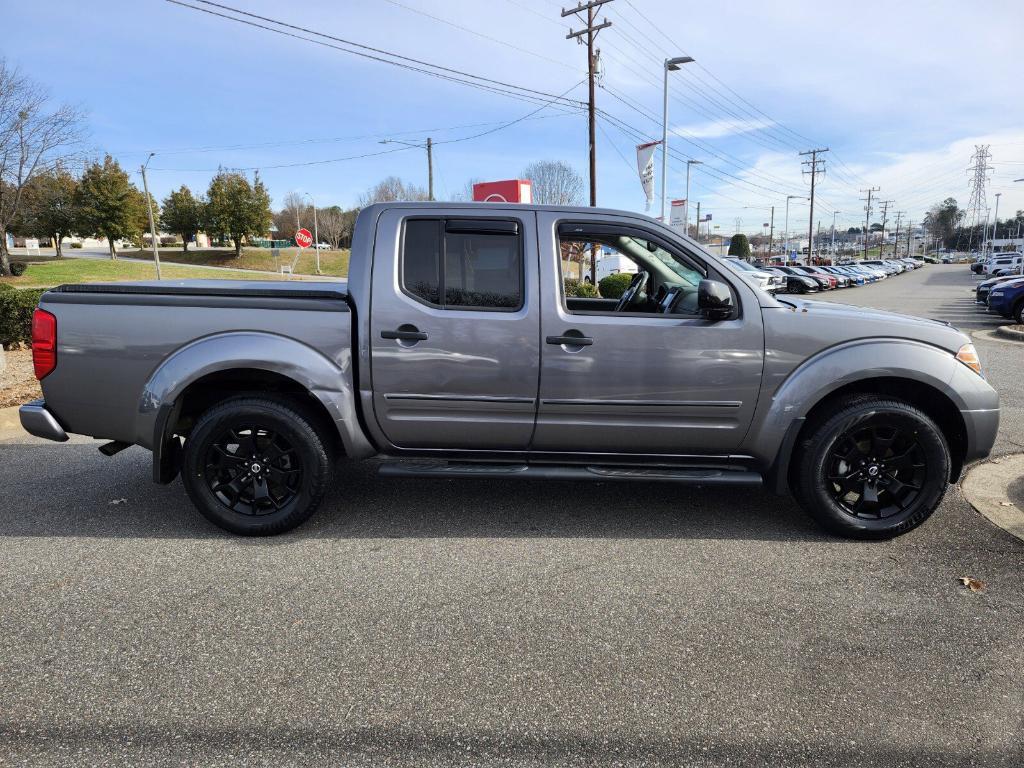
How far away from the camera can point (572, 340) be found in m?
3.82

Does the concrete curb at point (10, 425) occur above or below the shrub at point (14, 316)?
below

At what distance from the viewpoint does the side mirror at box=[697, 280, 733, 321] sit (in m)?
3.73

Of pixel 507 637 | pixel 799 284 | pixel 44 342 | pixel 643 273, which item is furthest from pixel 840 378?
pixel 799 284

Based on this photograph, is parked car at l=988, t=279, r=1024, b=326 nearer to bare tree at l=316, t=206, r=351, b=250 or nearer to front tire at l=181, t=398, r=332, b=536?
front tire at l=181, t=398, r=332, b=536

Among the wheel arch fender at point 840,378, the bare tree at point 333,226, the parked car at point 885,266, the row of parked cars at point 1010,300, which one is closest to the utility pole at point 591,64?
the row of parked cars at point 1010,300

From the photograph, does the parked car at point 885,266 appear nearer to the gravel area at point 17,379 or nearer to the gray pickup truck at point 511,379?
the gravel area at point 17,379

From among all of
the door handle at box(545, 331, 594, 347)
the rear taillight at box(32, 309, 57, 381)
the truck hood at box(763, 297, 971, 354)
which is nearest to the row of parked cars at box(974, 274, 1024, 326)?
the truck hood at box(763, 297, 971, 354)

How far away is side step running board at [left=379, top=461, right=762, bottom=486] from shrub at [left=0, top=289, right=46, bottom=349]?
8.81 metres

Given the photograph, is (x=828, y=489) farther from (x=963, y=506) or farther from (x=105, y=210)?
(x=105, y=210)

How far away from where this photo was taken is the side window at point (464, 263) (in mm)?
3922

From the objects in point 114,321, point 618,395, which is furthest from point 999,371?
point 114,321

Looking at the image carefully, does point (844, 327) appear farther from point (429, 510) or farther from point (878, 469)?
point (429, 510)

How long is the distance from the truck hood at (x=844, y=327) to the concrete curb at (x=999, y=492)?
1.17m

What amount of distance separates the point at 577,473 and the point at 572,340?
78cm
